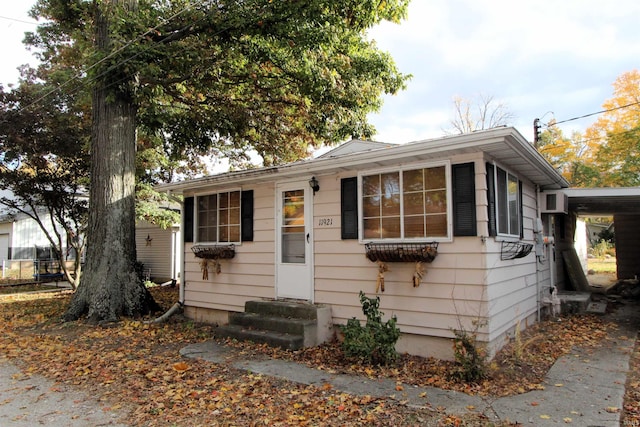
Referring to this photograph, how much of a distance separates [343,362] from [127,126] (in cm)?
646

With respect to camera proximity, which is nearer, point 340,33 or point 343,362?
point 343,362

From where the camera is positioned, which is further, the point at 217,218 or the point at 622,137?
the point at 622,137

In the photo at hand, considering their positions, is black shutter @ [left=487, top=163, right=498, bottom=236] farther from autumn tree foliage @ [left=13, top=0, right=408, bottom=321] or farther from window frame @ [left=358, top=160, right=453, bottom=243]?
autumn tree foliage @ [left=13, top=0, right=408, bottom=321]

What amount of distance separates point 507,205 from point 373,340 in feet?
8.83

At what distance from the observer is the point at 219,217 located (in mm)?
7430

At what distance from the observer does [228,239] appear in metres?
7.25

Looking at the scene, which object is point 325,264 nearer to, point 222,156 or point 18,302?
point 18,302

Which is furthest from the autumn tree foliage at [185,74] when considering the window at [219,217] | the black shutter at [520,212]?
the black shutter at [520,212]

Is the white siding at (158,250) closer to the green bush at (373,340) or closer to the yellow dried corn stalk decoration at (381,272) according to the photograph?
the yellow dried corn stalk decoration at (381,272)

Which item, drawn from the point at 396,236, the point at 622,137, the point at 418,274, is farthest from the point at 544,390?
the point at 622,137

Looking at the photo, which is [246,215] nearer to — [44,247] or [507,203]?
[507,203]

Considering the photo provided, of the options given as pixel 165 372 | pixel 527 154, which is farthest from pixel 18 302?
pixel 527 154

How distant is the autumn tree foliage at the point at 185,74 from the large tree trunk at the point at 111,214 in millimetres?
20

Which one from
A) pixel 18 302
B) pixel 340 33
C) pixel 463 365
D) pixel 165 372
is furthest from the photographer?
pixel 18 302
